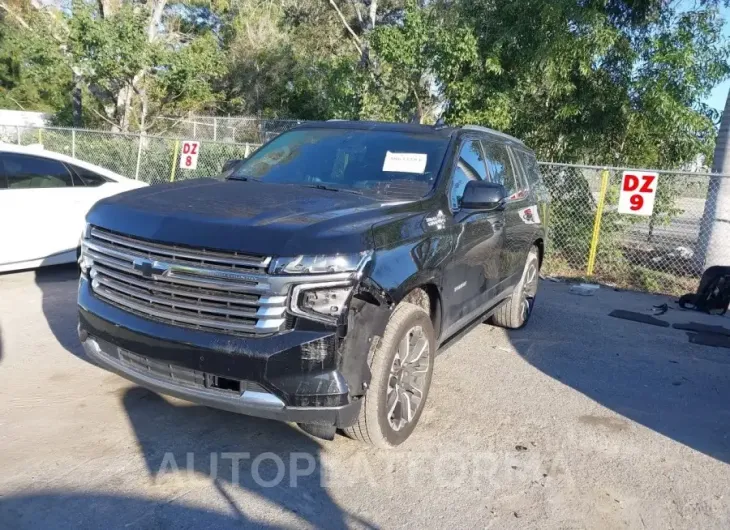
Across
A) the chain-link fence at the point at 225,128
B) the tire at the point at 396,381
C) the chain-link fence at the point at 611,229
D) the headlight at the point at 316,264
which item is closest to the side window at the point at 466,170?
the tire at the point at 396,381

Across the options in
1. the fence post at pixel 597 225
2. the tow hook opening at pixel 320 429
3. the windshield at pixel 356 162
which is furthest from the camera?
the fence post at pixel 597 225

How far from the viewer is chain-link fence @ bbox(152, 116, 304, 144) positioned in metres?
20.2

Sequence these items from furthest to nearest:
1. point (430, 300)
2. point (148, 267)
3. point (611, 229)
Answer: point (611, 229) → point (430, 300) → point (148, 267)

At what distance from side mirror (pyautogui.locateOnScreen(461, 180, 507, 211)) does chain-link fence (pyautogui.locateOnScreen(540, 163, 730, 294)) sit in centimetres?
571

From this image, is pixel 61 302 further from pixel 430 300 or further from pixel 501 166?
pixel 501 166

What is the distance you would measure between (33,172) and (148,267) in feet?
15.3

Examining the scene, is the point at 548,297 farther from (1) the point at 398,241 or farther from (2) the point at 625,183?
(1) the point at 398,241

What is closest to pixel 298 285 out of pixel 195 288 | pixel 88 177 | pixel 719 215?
pixel 195 288

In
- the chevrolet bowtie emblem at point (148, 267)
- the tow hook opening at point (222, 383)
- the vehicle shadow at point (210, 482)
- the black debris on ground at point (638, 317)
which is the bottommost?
the vehicle shadow at point (210, 482)

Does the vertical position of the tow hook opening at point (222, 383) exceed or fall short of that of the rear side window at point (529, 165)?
it falls short

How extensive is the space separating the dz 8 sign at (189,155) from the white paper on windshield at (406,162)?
8434 millimetres

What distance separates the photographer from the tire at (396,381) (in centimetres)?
318

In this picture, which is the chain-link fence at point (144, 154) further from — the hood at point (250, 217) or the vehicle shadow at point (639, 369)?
the hood at point (250, 217)

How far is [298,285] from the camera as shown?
2.81 metres
